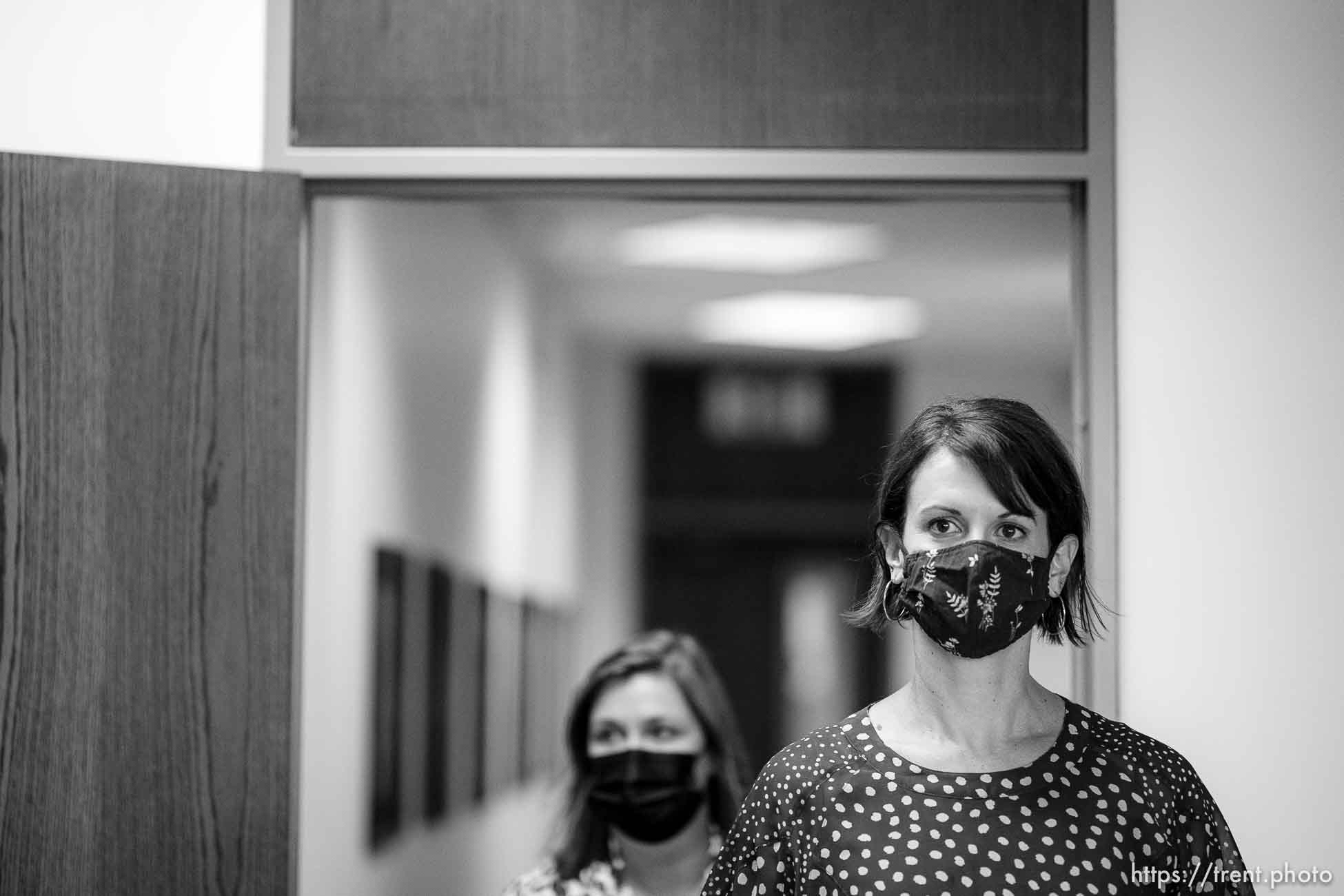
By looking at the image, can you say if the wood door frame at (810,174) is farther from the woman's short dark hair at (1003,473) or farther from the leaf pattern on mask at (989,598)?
the leaf pattern on mask at (989,598)

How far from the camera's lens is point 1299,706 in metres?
2.14

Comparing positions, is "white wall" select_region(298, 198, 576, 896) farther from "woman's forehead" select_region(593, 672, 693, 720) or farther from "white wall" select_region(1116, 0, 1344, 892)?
"white wall" select_region(1116, 0, 1344, 892)

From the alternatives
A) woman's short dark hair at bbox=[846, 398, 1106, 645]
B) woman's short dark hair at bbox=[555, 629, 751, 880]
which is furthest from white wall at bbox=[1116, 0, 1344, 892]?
woman's short dark hair at bbox=[555, 629, 751, 880]

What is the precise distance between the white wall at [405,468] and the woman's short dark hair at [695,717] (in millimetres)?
411

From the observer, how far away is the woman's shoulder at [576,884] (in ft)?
8.18

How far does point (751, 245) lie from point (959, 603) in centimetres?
279

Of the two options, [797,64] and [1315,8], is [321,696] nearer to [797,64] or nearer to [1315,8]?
[797,64]

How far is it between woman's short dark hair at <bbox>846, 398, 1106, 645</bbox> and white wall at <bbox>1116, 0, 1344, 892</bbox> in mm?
402

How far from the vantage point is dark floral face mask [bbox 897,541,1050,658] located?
1.64 m

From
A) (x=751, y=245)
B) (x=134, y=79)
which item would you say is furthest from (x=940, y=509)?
(x=751, y=245)

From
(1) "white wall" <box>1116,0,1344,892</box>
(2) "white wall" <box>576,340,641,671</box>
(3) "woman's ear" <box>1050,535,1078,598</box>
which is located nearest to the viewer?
(3) "woman's ear" <box>1050,535,1078,598</box>

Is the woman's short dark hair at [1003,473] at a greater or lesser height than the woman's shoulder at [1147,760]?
greater

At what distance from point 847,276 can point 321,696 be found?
2.54 metres

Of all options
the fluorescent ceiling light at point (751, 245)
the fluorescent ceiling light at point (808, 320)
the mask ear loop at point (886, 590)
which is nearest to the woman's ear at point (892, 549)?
the mask ear loop at point (886, 590)
